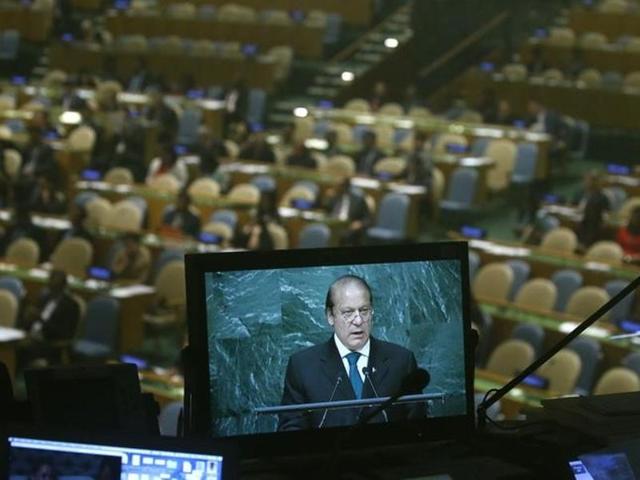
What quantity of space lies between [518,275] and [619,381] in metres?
2.75

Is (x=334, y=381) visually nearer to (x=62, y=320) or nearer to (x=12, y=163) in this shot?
(x=62, y=320)

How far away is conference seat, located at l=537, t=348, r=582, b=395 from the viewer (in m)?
8.45

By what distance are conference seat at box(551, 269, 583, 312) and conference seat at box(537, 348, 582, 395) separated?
5.88 feet

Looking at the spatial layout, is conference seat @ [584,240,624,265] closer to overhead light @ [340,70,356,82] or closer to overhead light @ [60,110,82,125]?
overhead light @ [60,110,82,125]

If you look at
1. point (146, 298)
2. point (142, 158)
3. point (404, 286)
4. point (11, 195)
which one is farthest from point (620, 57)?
point (404, 286)

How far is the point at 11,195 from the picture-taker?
14008 millimetres

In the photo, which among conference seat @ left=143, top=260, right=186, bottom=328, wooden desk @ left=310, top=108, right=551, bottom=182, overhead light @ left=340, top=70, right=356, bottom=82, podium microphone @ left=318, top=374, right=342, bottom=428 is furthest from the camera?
overhead light @ left=340, top=70, right=356, bottom=82

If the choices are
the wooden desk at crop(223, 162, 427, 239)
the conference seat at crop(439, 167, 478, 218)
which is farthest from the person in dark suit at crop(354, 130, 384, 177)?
the conference seat at crop(439, 167, 478, 218)

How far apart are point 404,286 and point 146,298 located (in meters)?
7.76

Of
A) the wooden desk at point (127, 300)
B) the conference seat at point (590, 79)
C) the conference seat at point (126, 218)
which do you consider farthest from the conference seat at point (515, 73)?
the wooden desk at point (127, 300)

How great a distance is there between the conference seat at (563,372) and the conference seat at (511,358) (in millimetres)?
217

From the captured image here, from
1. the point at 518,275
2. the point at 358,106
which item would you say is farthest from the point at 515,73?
the point at 518,275

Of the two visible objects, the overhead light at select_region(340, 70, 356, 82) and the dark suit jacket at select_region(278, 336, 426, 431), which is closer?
the dark suit jacket at select_region(278, 336, 426, 431)

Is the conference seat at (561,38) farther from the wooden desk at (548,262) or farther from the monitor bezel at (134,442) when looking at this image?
the monitor bezel at (134,442)
